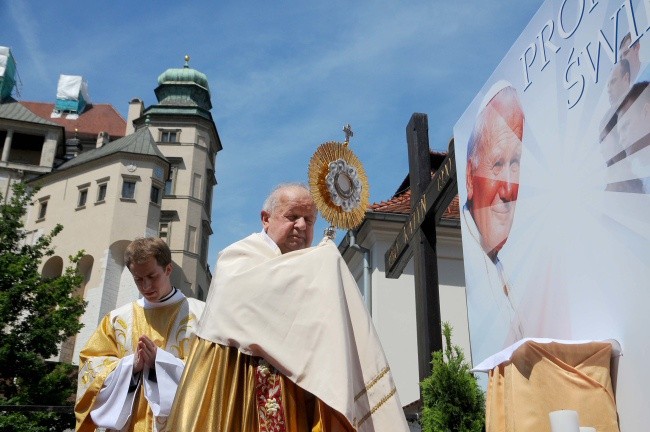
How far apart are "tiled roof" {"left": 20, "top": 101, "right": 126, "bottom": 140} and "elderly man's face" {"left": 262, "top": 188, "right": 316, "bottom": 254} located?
6108cm

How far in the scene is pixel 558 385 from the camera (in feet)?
12.4

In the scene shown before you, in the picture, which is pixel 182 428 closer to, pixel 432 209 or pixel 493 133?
pixel 493 133

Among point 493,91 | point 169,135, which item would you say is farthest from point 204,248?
point 493,91

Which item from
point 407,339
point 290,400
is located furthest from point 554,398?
point 407,339

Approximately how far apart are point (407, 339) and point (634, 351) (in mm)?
11180

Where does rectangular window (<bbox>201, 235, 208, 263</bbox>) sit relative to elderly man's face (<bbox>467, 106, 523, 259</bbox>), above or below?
above

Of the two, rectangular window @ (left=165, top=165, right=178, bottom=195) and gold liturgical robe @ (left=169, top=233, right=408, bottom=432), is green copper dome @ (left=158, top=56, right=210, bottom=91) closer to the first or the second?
rectangular window @ (left=165, top=165, right=178, bottom=195)

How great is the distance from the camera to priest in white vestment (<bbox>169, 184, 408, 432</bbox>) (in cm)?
295

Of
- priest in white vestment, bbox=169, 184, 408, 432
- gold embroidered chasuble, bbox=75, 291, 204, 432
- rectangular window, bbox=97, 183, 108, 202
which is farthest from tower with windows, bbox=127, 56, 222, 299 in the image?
priest in white vestment, bbox=169, 184, 408, 432

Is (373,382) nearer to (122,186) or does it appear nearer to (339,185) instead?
(339,185)

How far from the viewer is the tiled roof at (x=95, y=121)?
6297 centimetres

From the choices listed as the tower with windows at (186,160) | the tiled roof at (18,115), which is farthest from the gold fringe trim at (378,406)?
the tiled roof at (18,115)

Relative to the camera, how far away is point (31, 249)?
77.4 feet

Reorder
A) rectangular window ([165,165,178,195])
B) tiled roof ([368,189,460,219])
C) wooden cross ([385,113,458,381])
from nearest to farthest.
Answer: wooden cross ([385,113,458,381])
tiled roof ([368,189,460,219])
rectangular window ([165,165,178,195])
